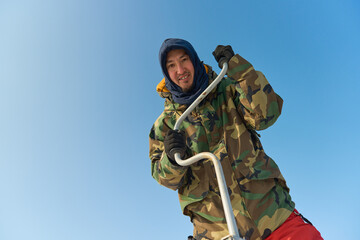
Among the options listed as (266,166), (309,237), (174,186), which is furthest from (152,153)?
(309,237)

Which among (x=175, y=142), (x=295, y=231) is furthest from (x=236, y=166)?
(x=295, y=231)

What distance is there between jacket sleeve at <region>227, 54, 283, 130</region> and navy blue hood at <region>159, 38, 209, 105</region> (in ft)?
2.11

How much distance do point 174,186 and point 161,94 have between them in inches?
58.8

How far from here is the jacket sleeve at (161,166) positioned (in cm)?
351

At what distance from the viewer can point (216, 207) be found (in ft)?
11.5

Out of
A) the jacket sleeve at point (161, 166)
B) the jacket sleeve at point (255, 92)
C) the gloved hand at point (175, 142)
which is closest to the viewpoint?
the gloved hand at point (175, 142)

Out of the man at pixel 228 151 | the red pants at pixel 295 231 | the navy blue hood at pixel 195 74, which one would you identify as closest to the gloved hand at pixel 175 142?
the man at pixel 228 151

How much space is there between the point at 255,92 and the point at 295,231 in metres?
1.70

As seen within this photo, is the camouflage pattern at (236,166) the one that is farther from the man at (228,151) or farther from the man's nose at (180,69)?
the man's nose at (180,69)

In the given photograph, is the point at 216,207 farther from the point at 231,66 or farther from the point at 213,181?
the point at 231,66

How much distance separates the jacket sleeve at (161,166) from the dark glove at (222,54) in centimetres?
127

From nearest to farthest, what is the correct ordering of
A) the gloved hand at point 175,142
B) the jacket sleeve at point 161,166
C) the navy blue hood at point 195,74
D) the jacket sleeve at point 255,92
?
the gloved hand at point 175,142
the jacket sleeve at point 255,92
the jacket sleeve at point 161,166
the navy blue hood at point 195,74

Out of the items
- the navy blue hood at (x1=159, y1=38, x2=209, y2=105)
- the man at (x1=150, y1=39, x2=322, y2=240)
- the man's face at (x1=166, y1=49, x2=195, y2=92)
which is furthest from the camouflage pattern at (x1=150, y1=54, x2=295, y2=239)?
the man's face at (x1=166, y1=49, x2=195, y2=92)

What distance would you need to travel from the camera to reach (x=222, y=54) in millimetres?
3463
